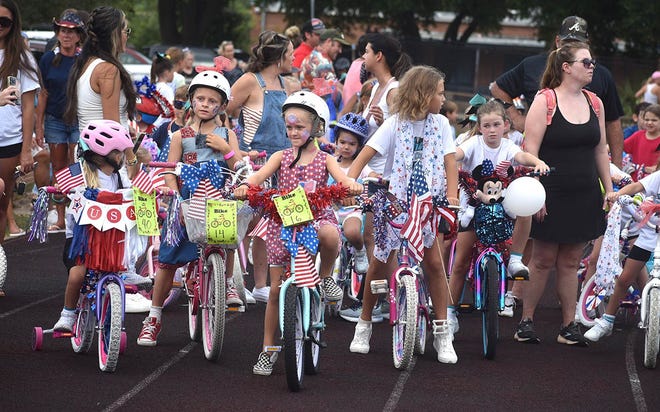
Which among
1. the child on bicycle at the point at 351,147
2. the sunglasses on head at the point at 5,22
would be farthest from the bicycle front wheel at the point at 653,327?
the sunglasses on head at the point at 5,22

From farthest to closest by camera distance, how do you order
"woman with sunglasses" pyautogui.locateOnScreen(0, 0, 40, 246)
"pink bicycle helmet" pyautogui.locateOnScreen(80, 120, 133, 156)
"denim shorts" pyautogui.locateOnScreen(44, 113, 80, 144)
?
"denim shorts" pyautogui.locateOnScreen(44, 113, 80, 144), "woman with sunglasses" pyautogui.locateOnScreen(0, 0, 40, 246), "pink bicycle helmet" pyautogui.locateOnScreen(80, 120, 133, 156)

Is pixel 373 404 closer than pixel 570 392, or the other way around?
pixel 373 404

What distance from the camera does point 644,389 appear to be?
25.6 feet

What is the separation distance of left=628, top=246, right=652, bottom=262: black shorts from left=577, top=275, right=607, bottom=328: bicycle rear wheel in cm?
81

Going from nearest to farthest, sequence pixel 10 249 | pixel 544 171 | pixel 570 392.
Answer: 1. pixel 570 392
2. pixel 544 171
3. pixel 10 249

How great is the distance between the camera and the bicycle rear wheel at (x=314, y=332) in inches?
291

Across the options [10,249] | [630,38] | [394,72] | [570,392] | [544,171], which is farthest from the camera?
[630,38]

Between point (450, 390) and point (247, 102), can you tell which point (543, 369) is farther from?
point (247, 102)

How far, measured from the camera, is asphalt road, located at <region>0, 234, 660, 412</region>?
707 centimetres

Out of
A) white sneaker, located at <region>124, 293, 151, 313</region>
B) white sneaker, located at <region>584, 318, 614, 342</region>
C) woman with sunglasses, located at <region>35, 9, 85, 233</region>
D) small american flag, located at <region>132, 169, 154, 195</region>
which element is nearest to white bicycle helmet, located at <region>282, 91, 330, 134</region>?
small american flag, located at <region>132, 169, 154, 195</region>

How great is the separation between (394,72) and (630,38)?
3390 cm

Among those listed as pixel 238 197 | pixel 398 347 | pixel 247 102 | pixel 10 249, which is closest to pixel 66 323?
pixel 238 197

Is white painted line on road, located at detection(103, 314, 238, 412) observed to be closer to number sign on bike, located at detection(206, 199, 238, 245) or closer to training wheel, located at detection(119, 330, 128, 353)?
training wheel, located at detection(119, 330, 128, 353)

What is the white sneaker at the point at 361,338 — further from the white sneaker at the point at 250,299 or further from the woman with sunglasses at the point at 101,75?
the woman with sunglasses at the point at 101,75
